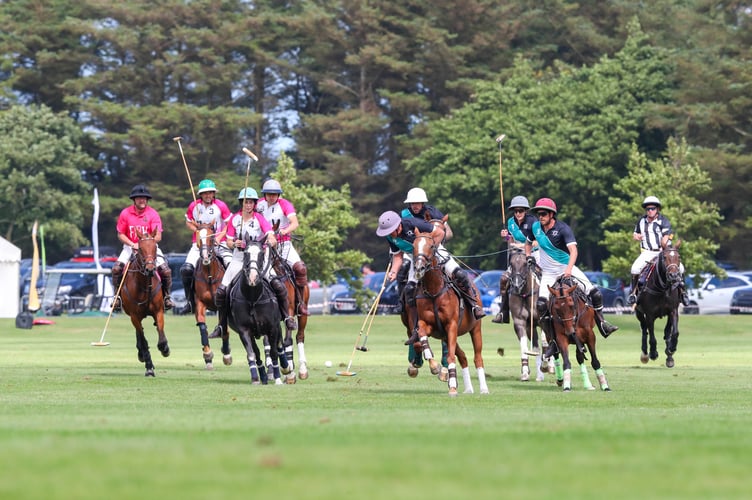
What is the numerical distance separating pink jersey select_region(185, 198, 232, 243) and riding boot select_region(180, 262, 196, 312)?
1.00 meters

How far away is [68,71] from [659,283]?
6140 cm

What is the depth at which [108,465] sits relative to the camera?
393 inches

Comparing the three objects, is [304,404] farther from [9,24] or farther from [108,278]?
[9,24]

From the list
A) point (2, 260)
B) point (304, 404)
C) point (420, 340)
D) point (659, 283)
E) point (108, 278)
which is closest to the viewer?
point (304, 404)

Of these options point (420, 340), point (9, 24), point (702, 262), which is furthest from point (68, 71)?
point (420, 340)

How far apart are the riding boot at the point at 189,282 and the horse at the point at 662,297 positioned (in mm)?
8059

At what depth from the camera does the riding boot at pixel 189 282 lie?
84.9 feet

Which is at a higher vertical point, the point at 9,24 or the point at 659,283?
the point at 9,24

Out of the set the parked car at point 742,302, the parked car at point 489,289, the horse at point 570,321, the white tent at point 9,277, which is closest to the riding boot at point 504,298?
the horse at point 570,321

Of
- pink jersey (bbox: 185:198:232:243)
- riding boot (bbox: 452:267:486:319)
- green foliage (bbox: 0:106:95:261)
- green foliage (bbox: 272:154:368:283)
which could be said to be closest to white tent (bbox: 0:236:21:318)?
green foliage (bbox: 272:154:368:283)

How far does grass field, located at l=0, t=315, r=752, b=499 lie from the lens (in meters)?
9.19

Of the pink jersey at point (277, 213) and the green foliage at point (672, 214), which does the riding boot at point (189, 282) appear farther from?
the green foliage at point (672, 214)

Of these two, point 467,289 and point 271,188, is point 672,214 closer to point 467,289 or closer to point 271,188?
point 271,188

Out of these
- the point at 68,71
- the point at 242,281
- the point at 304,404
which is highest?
the point at 68,71
